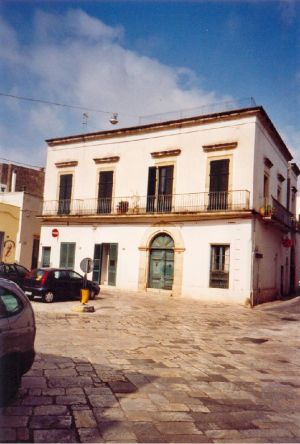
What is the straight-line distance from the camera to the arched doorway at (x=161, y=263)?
19.5 m

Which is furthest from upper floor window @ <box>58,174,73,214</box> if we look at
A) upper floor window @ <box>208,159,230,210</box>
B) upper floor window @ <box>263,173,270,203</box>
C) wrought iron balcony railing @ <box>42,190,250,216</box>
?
upper floor window @ <box>263,173,270,203</box>

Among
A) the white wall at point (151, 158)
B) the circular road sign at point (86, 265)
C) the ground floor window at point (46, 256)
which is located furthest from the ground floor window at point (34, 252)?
the circular road sign at point (86, 265)

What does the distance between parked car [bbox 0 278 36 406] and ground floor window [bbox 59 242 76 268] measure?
17.5 meters

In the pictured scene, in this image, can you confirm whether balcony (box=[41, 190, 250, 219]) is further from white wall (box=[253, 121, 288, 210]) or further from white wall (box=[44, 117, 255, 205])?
white wall (box=[253, 121, 288, 210])

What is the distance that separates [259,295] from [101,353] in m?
12.5

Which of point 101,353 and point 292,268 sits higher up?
point 292,268

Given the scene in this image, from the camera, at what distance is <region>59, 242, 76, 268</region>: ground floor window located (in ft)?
73.4

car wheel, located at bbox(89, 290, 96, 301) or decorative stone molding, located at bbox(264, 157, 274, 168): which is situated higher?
decorative stone molding, located at bbox(264, 157, 274, 168)

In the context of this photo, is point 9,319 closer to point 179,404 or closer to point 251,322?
point 179,404

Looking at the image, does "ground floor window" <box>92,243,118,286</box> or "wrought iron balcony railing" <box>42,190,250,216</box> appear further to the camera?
"ground floor window" <box>92,243,118,286</box>

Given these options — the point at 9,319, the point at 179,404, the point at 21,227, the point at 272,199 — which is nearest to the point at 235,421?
the point at 179,404

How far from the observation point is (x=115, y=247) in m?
21.0

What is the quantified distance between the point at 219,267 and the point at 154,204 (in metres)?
4.69

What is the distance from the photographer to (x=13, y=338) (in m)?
4.45
